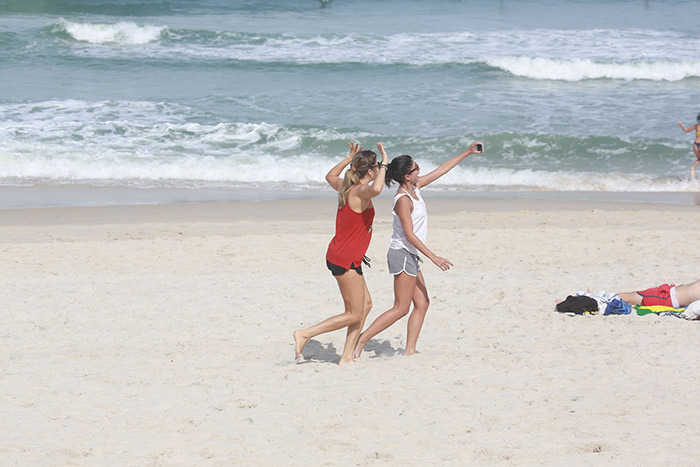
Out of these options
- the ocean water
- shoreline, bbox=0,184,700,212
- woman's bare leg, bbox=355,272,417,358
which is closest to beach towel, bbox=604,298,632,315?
woman's bare leg, bbox=355,272,417,358

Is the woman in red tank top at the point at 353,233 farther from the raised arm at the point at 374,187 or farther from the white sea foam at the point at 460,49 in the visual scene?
the white sea foam at the point at 460,49

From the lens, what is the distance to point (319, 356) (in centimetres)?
604

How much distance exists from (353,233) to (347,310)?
0.58 metres

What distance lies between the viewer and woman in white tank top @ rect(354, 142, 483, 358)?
532 centimetres

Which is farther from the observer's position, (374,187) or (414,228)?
(414,228)

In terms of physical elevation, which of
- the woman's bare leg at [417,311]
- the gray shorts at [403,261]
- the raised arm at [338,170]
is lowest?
the woman's bare leg at [417,311]

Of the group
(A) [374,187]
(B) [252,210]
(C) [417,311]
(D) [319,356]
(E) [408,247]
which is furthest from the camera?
(B) [252,210]

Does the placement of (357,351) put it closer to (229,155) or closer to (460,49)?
(229,155)

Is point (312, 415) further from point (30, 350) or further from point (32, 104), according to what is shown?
point (32, 104)

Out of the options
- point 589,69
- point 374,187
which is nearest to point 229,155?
point 374,187

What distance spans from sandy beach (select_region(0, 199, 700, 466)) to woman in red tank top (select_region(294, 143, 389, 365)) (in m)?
0.36

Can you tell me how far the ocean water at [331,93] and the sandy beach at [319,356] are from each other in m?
4.74

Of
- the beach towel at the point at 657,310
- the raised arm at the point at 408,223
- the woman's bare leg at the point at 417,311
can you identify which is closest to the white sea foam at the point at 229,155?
the beach towel at the point at 657,310

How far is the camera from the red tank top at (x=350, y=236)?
5.23 metres
